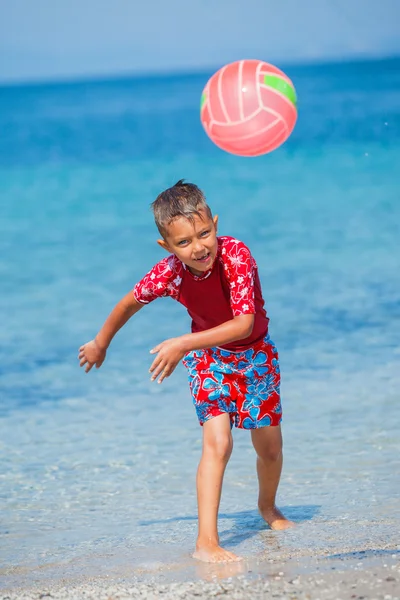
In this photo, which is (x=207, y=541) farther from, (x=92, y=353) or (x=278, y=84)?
(x=278, y=84)

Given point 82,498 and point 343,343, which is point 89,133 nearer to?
point 343,343

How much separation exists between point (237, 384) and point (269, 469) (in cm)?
44

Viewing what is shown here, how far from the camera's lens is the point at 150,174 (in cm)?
2256

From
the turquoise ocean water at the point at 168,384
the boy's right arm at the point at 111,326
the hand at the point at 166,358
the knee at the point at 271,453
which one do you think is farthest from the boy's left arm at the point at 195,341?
the turquoise ocean water at the point at 168,384

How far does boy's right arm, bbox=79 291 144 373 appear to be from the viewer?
421 centimetres

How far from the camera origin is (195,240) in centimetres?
391

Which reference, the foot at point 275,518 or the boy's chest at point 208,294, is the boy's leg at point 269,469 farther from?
the boy's chest at point 208,294

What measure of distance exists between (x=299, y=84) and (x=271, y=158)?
23.4 meters

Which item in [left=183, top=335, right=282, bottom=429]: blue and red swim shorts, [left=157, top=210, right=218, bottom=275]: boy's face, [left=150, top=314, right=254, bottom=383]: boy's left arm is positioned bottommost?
[left=183, top=335, right=282, bottom=429]: blue and red swim shorts

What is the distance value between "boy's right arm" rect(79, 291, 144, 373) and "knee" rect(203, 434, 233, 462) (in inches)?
21.4

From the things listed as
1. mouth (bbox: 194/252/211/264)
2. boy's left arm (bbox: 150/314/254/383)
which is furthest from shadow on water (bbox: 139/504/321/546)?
mouth (bbox: 194/252/211/264)

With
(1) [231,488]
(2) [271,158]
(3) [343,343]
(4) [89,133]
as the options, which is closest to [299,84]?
(4) [89,133]

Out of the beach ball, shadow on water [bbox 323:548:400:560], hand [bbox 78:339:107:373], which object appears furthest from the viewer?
the beach ball

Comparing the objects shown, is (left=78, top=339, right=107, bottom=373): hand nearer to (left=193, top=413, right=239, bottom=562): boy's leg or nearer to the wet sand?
(left=193, top=413, right=239, bottom=562): boy's leg
